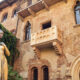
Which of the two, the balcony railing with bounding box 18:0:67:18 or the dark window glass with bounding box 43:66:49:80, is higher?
the balcony railing with bounding box 18:0:67:18

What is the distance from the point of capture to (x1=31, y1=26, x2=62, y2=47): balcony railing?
8.34 meters

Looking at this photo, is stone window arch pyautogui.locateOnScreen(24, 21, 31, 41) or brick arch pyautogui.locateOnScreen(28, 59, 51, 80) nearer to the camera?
brick arch pyautogui.locateOnScreen(28, 59, 51, 80)

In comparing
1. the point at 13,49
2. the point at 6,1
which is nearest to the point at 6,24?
the point at 6,1

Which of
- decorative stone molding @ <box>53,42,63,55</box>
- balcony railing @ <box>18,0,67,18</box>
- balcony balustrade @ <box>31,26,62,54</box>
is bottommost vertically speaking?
decorative stone molding @ <box>53,42,63,55</box>

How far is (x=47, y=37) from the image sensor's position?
860 cm

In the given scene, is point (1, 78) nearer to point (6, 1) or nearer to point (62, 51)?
point (62, 51)

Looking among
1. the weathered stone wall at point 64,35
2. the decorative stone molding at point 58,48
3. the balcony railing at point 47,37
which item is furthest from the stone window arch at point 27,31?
the decorative stone molding at point 58,48

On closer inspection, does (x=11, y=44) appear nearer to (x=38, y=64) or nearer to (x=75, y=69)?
(x=38, y=64)

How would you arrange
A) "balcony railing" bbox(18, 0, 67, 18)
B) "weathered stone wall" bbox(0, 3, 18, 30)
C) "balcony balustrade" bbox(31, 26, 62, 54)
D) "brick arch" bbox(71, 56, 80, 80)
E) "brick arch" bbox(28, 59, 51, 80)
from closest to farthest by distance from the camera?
"brick arch" bbox(71, 56, 80, 80)
"balcony balustrade" bbox(31, 26, 62, 54)
"brick arch" bbox(28, 59, 51, 80)
"balcony railing" bbox(18, 0, 67, 18)
"weathered stone wall" bbox(0, 3, 18, 30)

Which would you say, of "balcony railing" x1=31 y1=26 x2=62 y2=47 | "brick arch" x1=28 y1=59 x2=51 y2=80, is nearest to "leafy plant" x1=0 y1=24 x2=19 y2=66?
"brick arch" x1=28 y1=59 x2=51 y2=80

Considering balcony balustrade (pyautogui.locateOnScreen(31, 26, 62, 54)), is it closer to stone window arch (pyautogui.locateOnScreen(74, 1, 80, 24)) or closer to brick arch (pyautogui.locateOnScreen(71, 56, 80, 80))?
brick arch (pyautogui.locateOnScreen(71, 56, 80, 80))

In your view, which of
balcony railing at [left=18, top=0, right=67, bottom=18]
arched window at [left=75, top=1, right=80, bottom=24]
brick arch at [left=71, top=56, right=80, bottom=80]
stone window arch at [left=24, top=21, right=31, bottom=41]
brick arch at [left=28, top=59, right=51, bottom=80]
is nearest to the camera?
brick arch at [left=71, top=56, right=80, bottom=80]

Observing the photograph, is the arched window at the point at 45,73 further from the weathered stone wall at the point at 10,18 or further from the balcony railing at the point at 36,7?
the weathered stone wall at the point at 10,18

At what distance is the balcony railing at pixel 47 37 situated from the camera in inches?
329
